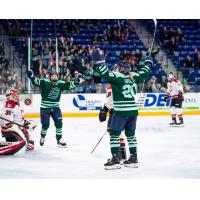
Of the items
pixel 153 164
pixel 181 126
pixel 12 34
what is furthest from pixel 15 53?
pixel 153 164

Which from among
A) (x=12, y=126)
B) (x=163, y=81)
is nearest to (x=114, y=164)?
(x=12, y=126)

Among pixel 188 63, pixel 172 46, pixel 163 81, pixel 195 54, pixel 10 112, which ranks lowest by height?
pixel 10 112

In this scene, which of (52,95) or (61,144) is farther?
(61,144)

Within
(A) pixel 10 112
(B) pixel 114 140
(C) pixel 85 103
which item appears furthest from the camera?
(C) pixel 85 103

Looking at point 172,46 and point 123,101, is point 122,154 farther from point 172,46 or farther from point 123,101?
point 172,46

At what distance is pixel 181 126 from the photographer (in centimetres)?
786

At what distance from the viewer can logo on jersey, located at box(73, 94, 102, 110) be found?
9.59 m

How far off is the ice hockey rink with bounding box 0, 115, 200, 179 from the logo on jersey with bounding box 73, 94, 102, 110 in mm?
2256

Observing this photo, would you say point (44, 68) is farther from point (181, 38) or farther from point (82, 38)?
point (181, 38)

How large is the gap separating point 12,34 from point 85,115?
2.60m

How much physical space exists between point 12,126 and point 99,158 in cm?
105

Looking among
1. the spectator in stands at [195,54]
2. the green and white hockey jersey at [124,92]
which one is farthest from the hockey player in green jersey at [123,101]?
the spectator in stands at [195,54]

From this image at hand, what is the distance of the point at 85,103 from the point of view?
9656 mm

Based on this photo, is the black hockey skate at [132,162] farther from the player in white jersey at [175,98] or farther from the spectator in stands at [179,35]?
the spectator in stands at [179,35]
